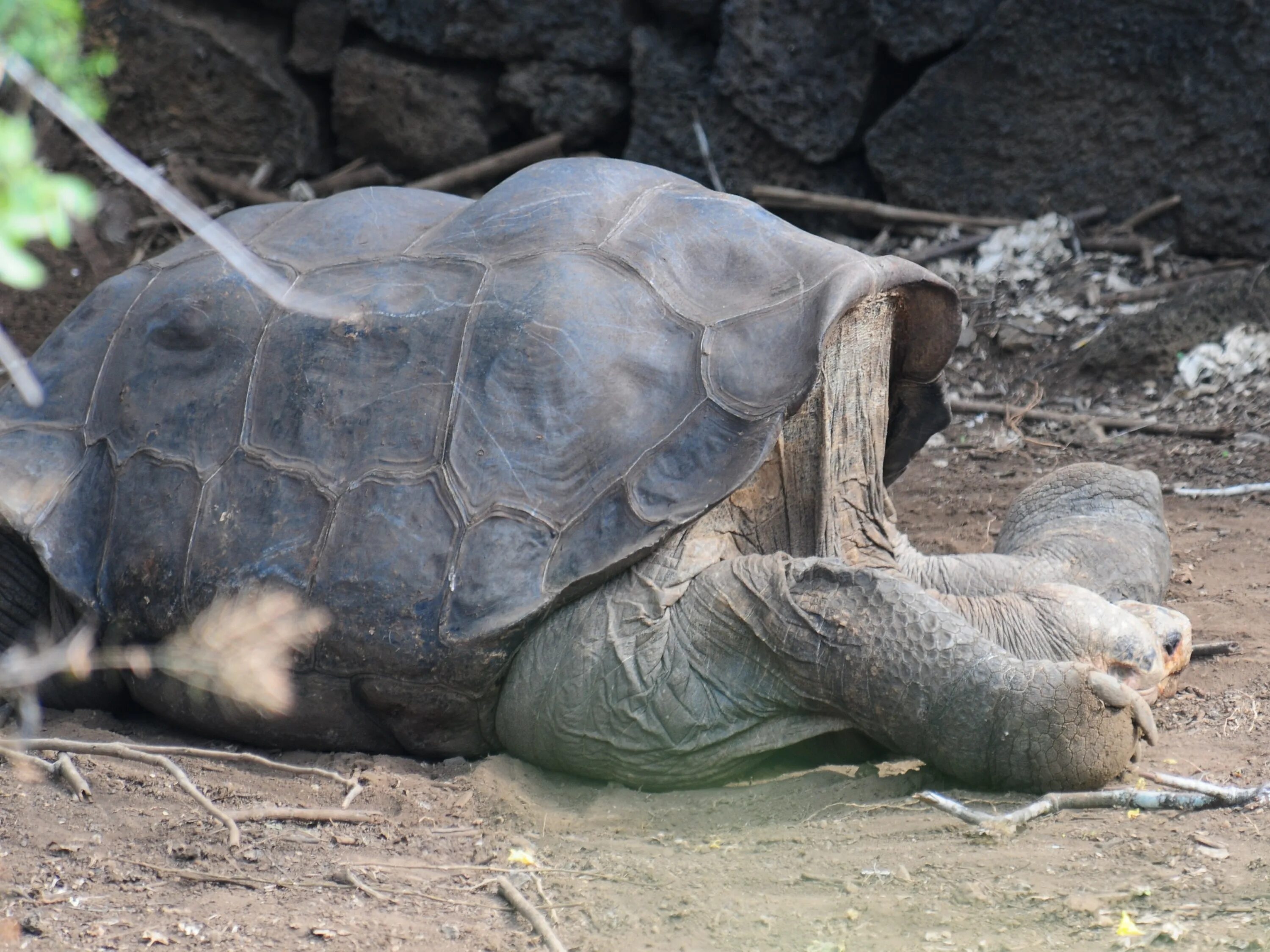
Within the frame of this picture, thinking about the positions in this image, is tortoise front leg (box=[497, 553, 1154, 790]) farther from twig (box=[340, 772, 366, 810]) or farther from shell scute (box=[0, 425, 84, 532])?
shell scute (box=[0, 425, 84, 532])

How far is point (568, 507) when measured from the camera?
9.90 feet

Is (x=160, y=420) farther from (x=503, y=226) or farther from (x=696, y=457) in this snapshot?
(x=696, y=457)

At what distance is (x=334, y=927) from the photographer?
86.3 inches

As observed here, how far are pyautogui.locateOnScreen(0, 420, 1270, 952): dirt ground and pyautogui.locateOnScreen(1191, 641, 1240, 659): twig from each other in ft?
0.44

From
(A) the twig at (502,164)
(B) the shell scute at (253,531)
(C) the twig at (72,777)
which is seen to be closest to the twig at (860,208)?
(A) the twig at (502,164)

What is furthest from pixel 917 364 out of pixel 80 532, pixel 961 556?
pixel 80 532

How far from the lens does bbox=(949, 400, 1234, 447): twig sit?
535cm

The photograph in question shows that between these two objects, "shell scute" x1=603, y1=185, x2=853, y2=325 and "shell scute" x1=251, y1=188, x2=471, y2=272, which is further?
"shell scute" x1=251, y1=188, x2=471, y2=272

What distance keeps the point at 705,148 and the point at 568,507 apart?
4.85m

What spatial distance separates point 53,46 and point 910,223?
5881 mm

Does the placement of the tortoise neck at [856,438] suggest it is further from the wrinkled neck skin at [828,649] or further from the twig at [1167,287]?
the twig at [1167,287]

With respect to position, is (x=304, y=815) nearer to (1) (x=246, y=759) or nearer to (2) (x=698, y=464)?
(1) (x=246, y=759)

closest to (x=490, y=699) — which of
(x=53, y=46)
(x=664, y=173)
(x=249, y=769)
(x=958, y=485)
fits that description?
(x=249, y=769)

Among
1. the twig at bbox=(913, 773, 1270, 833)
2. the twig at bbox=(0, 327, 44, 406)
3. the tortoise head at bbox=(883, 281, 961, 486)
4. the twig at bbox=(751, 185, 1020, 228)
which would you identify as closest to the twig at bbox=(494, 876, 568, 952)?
the twig at bbox=(913, 773, 1270, 833)
